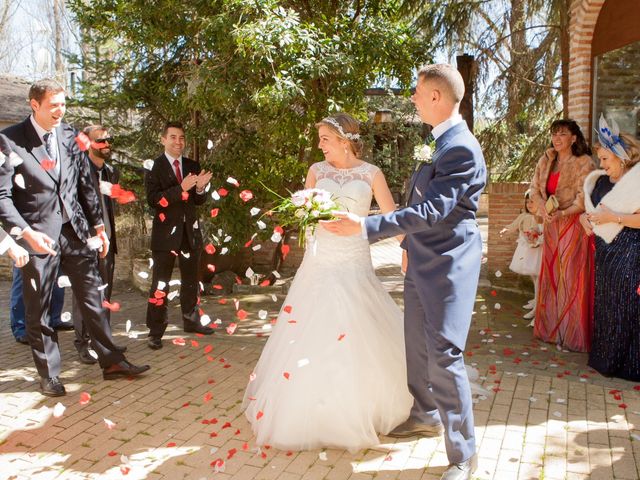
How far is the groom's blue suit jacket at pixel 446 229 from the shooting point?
3158 millimetres

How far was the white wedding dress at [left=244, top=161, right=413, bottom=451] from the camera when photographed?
3740 mm

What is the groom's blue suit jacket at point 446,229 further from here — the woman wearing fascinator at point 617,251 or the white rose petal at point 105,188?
the white rose petal at point 105,188

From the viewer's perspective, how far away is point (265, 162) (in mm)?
7703

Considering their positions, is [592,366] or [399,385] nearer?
[399,385]

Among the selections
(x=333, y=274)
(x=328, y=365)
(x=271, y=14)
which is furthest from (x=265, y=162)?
(x=328, y=365)

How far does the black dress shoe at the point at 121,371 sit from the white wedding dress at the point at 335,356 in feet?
4.17

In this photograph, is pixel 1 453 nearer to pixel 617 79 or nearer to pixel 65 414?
pixel 65 414

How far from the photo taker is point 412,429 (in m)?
3.91

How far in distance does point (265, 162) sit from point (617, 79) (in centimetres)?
446

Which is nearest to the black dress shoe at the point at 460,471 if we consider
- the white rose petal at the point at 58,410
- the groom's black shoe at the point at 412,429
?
the groom's black shoe at the point at 412,429

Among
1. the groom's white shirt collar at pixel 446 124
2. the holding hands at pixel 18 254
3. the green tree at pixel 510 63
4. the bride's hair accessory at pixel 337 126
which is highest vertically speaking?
the green tree at pixel 510 63

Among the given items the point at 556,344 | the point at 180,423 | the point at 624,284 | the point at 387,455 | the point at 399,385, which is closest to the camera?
the point at 387,455

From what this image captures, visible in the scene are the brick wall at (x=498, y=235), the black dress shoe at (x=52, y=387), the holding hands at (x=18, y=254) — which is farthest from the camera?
the brick wall at (x=498, y=235)

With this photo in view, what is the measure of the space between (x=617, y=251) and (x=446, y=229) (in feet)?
8.61
